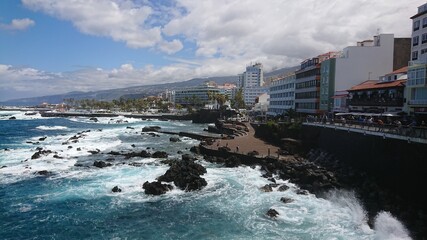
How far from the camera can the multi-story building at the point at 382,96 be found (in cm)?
3994

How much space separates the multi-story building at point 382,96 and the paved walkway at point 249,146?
13473 millimetres

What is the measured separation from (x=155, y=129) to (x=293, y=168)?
51037 mm

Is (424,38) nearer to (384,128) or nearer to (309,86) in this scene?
(384,128)

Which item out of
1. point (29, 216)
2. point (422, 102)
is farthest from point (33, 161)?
point (422, 102)

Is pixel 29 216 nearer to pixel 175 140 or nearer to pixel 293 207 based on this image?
pixel 293 207

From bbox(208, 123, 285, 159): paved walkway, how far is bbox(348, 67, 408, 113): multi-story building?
13473mm

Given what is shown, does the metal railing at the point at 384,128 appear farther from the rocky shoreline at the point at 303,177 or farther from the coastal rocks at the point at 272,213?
the coastal rocks at the point at 272,213

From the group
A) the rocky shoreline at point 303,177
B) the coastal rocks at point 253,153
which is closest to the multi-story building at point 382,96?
the rocky shoreline at point 303,177

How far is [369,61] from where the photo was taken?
54.9 metres

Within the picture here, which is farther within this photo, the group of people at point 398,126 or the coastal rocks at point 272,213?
the group of people at point 398,126

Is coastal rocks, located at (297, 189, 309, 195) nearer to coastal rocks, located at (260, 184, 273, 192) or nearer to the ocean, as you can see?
the ocean

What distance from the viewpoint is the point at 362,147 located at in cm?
3098

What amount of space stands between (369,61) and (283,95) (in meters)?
28.0

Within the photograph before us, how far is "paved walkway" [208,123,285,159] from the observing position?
41562 millimetres
